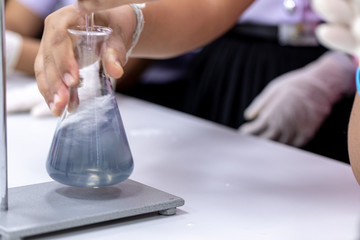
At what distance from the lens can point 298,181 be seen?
0.84 meters

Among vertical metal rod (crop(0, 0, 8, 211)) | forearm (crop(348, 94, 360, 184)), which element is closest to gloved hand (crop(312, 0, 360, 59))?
forearm (crop(348, 94, 360, 184))

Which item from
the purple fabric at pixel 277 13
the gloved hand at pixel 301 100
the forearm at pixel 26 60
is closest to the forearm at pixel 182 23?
the gloved hand at pixel 301 100

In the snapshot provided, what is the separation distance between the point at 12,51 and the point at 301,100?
29.4 inches

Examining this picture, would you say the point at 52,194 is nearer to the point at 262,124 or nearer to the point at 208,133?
the point at 208,133

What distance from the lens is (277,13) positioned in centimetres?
159

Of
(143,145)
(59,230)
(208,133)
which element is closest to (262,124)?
(208,133)

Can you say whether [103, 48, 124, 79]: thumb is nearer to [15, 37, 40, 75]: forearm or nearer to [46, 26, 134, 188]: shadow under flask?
[46, 26, 134, 188]: shadow under flask

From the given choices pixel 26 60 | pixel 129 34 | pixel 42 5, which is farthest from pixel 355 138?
pixel 42 5

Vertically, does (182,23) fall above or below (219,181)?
above

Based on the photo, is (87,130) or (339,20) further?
(339,20)

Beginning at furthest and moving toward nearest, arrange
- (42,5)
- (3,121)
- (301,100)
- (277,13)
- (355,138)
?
1. (42,5)
2. (277,13)
3. (301,100)
4. (355,138)
5. (3,121)

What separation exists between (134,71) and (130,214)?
1.23m

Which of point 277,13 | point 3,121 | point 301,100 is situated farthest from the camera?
point 277,13

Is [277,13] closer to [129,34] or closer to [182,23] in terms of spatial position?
[182,23]
